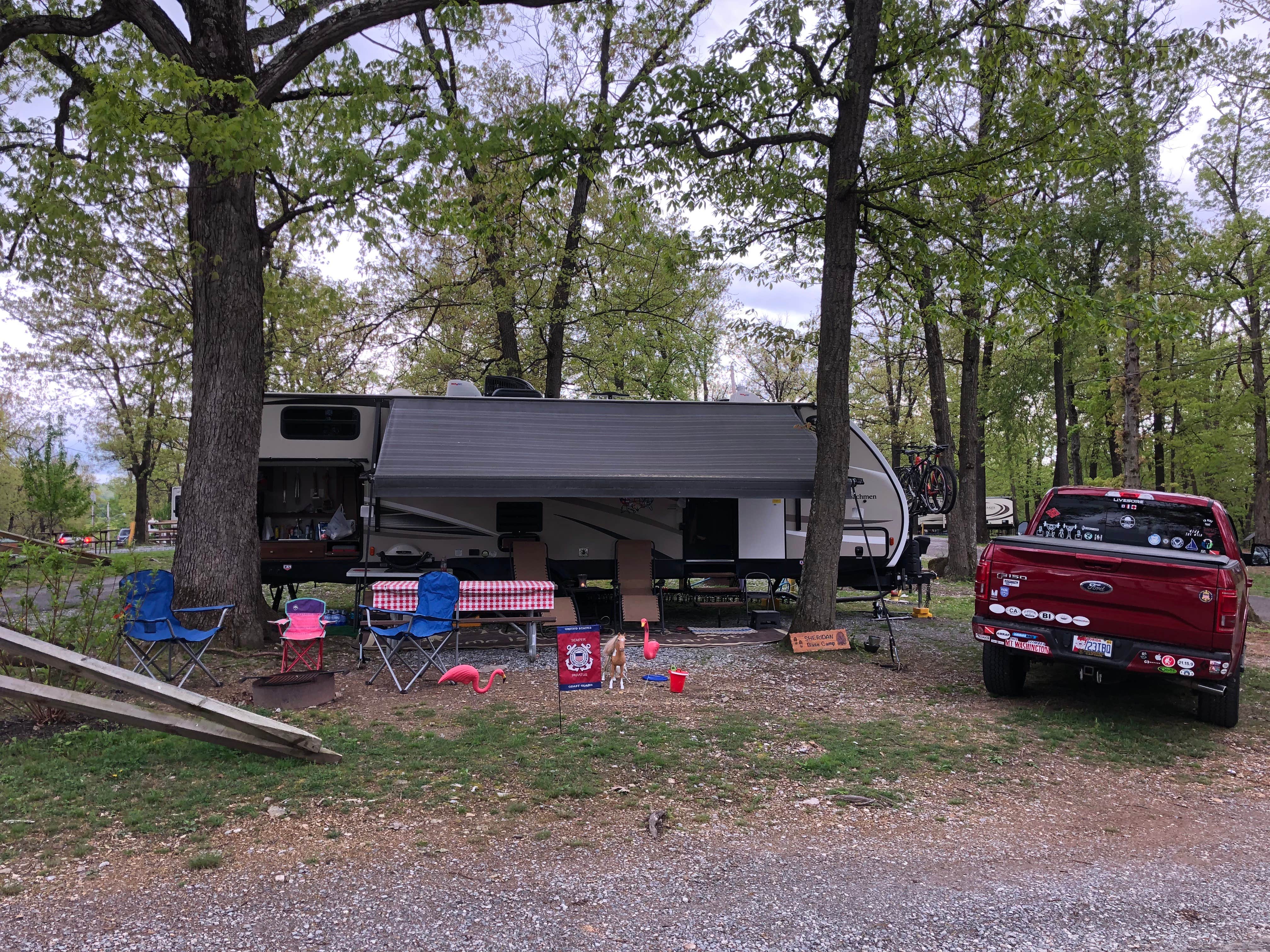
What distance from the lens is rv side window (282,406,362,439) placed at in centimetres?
983

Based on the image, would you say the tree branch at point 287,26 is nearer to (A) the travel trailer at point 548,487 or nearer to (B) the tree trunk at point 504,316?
(A) the travel trailer at point 548,487

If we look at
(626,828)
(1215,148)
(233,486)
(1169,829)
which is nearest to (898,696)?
(1169,829)

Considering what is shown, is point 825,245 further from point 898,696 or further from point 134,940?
point 134,940

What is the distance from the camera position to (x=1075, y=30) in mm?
9000

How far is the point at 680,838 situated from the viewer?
13.3 ft

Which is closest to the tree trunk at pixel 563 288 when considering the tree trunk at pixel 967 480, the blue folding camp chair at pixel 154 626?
the tree trunk at pixel 967 480

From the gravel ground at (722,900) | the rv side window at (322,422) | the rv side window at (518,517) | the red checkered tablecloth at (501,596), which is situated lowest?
the gravel ground at (722,900)

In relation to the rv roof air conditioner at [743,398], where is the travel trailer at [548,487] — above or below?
below

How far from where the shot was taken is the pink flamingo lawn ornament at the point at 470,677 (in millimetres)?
6754

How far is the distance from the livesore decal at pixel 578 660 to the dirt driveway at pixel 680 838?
0.32 metres

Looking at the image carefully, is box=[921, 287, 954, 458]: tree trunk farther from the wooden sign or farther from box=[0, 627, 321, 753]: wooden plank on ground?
box=[0, 627, 321, 753]: wooden plank on ground

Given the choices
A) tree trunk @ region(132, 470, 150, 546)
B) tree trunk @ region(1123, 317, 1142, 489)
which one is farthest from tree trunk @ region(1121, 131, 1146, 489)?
tree trunk @ region(132, 470, 150, 546)

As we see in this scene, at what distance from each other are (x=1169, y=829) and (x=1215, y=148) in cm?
2258

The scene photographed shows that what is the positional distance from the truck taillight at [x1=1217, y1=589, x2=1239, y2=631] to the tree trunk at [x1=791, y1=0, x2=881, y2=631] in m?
3.64
